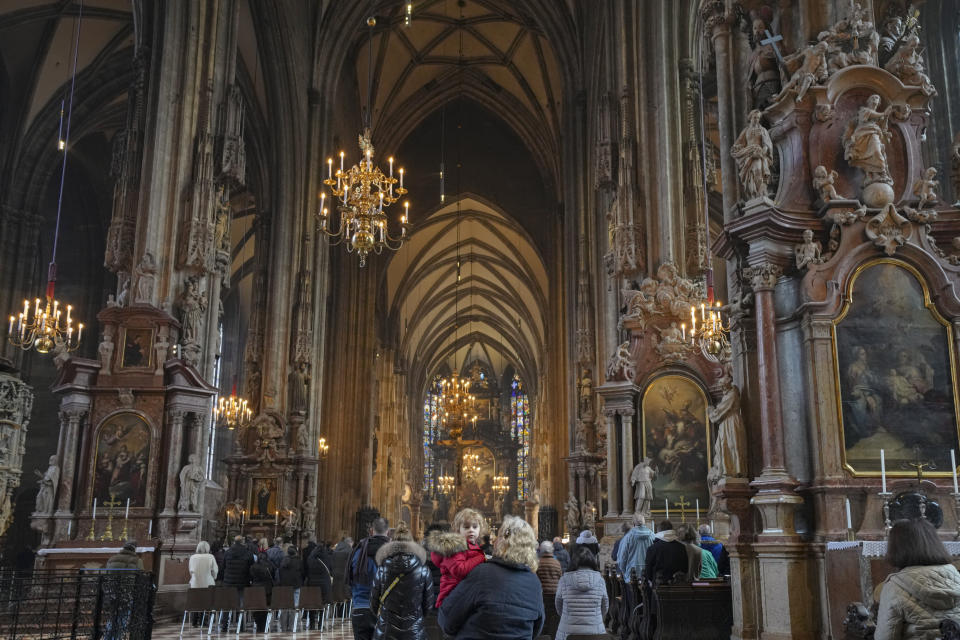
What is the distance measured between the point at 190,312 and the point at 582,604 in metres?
11.0

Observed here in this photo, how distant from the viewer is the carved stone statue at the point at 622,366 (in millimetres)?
15523

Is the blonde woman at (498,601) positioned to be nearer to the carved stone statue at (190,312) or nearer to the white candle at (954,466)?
the white candle at (954,466)

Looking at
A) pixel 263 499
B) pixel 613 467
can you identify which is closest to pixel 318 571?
pixel 613 467

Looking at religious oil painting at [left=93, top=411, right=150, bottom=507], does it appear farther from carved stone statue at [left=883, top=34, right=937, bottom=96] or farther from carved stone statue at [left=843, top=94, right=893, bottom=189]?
carved stone statue at [left=883, top=34, right=937, bottom=96]

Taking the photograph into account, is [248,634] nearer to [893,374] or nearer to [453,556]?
[453,556]

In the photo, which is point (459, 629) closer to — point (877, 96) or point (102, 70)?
point (877, 96)

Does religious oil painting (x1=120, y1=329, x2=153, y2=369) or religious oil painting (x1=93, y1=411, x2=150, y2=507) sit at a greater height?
religious oil painting (x1=120, y1=329, x2=153, y2=369)

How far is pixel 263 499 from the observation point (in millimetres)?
21344

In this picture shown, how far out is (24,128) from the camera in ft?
72.7

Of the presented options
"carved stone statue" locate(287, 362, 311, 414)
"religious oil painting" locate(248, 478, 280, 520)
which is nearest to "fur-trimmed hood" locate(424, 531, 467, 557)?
"religious oil painting" locate(248, 478, 280, 520)

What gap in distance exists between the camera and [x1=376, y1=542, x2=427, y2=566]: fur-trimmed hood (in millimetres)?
5121

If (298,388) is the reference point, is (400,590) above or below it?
below

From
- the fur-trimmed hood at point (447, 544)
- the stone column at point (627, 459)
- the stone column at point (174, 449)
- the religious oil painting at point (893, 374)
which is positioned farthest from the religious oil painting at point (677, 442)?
the fur-trimmed hood at point (447, 544)

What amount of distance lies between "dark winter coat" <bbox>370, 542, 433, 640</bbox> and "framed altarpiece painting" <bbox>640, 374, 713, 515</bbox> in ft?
32.6
